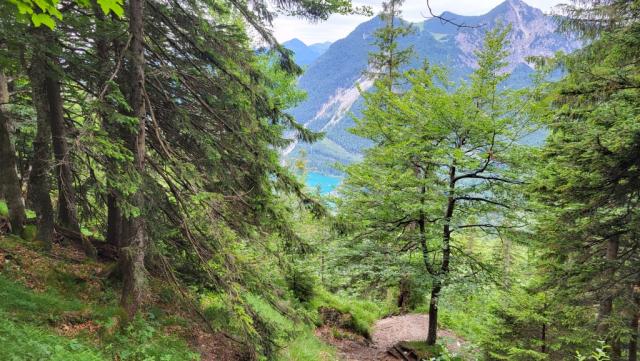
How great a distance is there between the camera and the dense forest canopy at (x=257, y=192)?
5.85m

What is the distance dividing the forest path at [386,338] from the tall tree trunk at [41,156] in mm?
8615

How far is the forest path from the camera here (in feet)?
41.2

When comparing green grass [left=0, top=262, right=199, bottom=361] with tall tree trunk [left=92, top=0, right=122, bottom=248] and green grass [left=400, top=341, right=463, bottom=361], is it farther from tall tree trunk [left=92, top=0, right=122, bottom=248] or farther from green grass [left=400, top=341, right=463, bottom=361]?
green grass [left=400, top=341, right=463, bottom=361]

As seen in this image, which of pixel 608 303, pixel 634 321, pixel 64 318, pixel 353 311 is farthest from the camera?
pixel 353 311

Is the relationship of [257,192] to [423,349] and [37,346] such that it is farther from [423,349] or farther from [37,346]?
[423,349]

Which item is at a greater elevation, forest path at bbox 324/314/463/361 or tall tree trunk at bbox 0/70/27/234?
tall tree trunk at bbox 0/70/27/234

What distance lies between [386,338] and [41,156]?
499 inches

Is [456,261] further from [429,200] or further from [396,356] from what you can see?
[396,356]

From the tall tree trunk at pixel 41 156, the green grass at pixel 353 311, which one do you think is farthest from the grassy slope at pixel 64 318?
the green grass at pixel 353 311

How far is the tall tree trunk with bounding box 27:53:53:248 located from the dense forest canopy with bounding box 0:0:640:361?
0.12 ft

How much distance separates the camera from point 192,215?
6793 millimetres

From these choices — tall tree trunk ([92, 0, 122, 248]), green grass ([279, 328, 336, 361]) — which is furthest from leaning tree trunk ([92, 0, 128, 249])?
green grass ([279, 328, 336, 361])

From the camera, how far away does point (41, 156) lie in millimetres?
7312

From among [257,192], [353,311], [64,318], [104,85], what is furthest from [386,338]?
[104,85]
